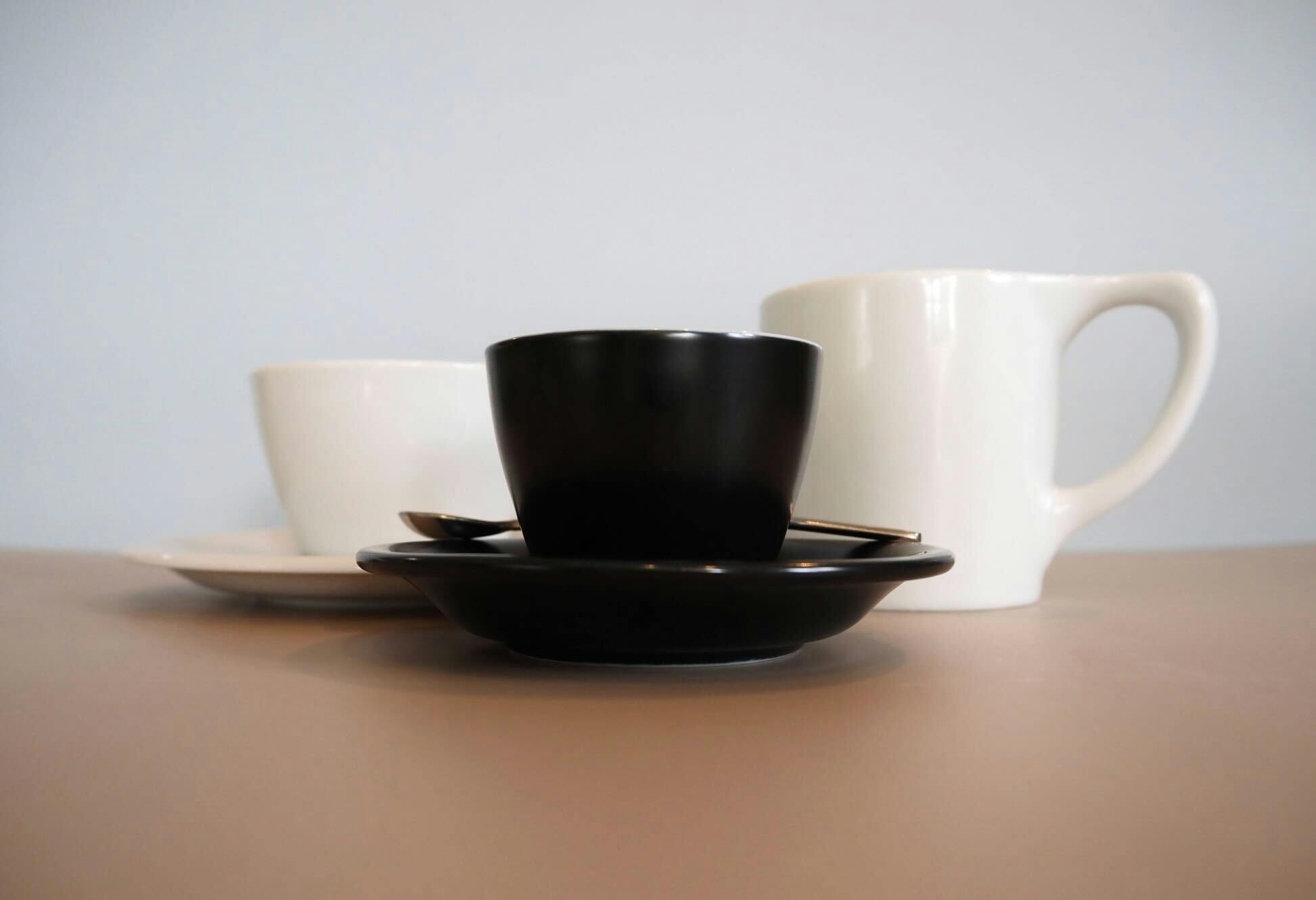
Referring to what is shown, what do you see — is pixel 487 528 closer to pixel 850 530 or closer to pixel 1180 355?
pixel 850 530

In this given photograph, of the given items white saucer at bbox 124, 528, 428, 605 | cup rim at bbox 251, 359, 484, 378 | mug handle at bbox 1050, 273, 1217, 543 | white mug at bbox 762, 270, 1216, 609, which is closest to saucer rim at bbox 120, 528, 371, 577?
white saucer at bbox 124, 528, 428, 605

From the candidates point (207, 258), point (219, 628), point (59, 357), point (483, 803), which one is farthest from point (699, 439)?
point (59, 357)

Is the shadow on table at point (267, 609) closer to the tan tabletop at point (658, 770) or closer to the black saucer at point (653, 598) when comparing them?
the tan tabletop at point (658, 770)

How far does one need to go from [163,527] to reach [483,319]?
40cm

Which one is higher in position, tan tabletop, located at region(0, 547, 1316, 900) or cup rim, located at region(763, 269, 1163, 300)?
cup rim, located at region(763, 269, 1163, 300)

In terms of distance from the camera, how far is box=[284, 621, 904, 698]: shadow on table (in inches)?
13.2

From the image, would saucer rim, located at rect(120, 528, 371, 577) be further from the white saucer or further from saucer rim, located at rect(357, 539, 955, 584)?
saucer rim, located at rect(357, 539, 955, 584)

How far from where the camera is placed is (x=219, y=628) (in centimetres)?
48

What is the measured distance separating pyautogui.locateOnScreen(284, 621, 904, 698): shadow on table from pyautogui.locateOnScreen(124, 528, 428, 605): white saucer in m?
0.06

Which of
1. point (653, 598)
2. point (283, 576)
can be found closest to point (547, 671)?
point (653, 598)

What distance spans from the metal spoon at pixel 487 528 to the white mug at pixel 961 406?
90 mm

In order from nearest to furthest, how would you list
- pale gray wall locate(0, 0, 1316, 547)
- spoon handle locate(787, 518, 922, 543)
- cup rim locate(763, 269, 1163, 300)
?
1. spoon handle locate(787, 518, 922, 543)
2. cup rim locate(763, 269, 1163, 300)
3. pale gray wall locate(0, 0, 1316, 547)

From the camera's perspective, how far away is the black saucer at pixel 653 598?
308 mm

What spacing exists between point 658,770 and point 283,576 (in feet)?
1.04
